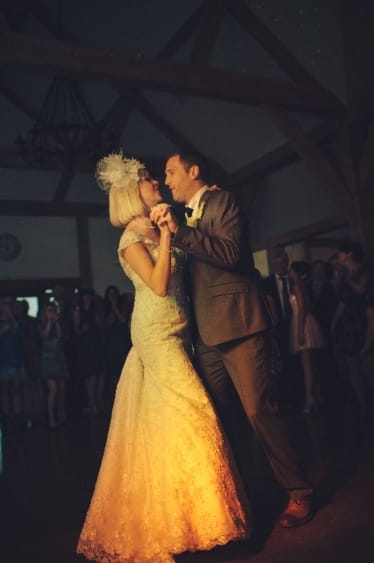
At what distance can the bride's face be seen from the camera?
85.9 inches

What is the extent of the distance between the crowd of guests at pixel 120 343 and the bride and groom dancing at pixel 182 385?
216 cm

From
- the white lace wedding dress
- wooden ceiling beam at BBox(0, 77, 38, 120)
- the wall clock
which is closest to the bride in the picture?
the white lace wedding dress

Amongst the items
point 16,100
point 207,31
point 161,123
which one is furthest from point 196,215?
point 16,100

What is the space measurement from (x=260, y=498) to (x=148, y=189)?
1549 mm

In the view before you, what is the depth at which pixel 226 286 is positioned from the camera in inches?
81.3

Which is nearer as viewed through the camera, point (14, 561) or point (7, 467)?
point (14, 561)

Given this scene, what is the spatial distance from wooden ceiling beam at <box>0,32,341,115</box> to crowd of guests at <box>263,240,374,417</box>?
5.96 ft

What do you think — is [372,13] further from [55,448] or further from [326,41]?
[55,448]

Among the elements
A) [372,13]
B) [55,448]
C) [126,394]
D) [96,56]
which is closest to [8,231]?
[96,56]

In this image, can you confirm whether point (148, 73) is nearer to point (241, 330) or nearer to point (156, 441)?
point (241, 330)

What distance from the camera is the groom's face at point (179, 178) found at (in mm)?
2191

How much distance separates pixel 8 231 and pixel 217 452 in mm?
7997

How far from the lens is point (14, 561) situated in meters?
2.00

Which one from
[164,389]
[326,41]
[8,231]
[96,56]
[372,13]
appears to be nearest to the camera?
[164,389]
